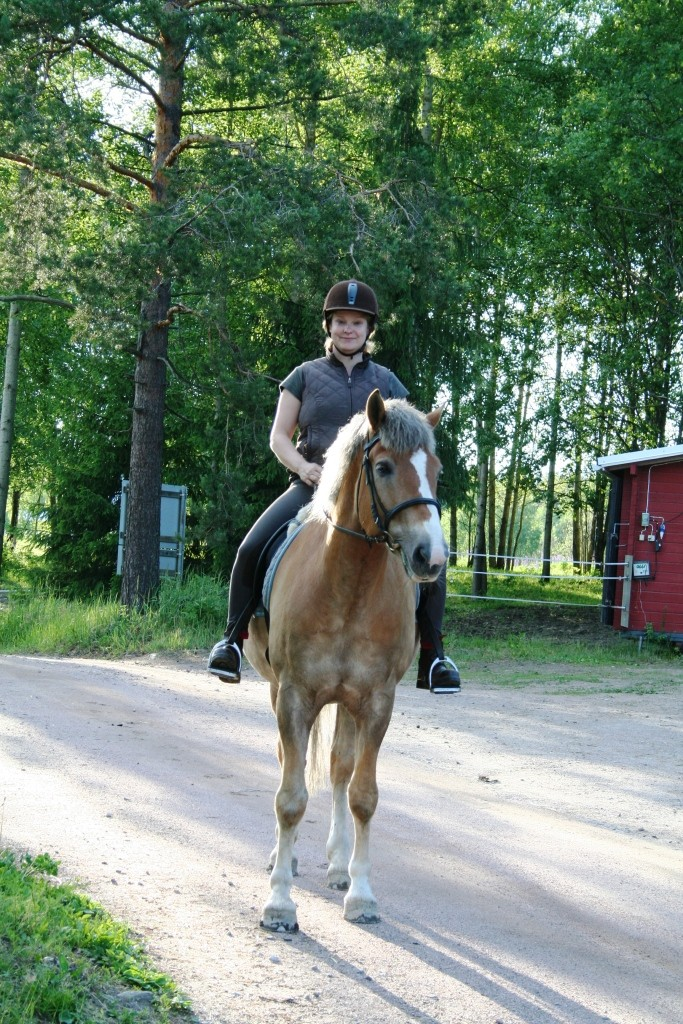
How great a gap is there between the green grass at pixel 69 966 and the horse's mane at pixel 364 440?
2120 millimetres

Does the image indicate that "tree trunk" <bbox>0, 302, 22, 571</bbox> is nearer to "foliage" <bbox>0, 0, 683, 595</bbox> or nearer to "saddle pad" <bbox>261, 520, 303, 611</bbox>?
"foliage" <bbox>0, 0, 683, 595</bbox>

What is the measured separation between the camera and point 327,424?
614 cm

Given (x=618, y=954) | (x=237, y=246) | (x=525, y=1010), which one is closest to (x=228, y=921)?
(x=525, y=1010)

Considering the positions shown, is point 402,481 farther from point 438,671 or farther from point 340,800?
point 340,800

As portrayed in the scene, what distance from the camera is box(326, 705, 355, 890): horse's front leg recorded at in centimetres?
579

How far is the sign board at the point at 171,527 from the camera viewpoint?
2180 centimetres

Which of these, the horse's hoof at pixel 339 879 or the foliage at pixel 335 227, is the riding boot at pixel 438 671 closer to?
the horse's hoof at pixel 339 879

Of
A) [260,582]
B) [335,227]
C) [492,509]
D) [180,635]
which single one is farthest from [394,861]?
[492,509]

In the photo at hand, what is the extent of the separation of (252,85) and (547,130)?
13.3 meters

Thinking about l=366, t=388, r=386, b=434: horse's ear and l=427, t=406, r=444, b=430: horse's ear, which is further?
l=427, t=406, r=444, b=430: horse's ear

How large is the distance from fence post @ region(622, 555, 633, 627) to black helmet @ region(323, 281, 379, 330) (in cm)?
1610

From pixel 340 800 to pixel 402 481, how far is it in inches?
84.5

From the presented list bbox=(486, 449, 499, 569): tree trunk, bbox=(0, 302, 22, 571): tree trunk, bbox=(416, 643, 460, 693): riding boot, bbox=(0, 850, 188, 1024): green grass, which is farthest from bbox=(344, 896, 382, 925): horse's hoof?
bbox=(486, 449, 499, 569): tree trunk

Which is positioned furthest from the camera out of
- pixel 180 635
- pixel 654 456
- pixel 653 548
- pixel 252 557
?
pixel 653 548
